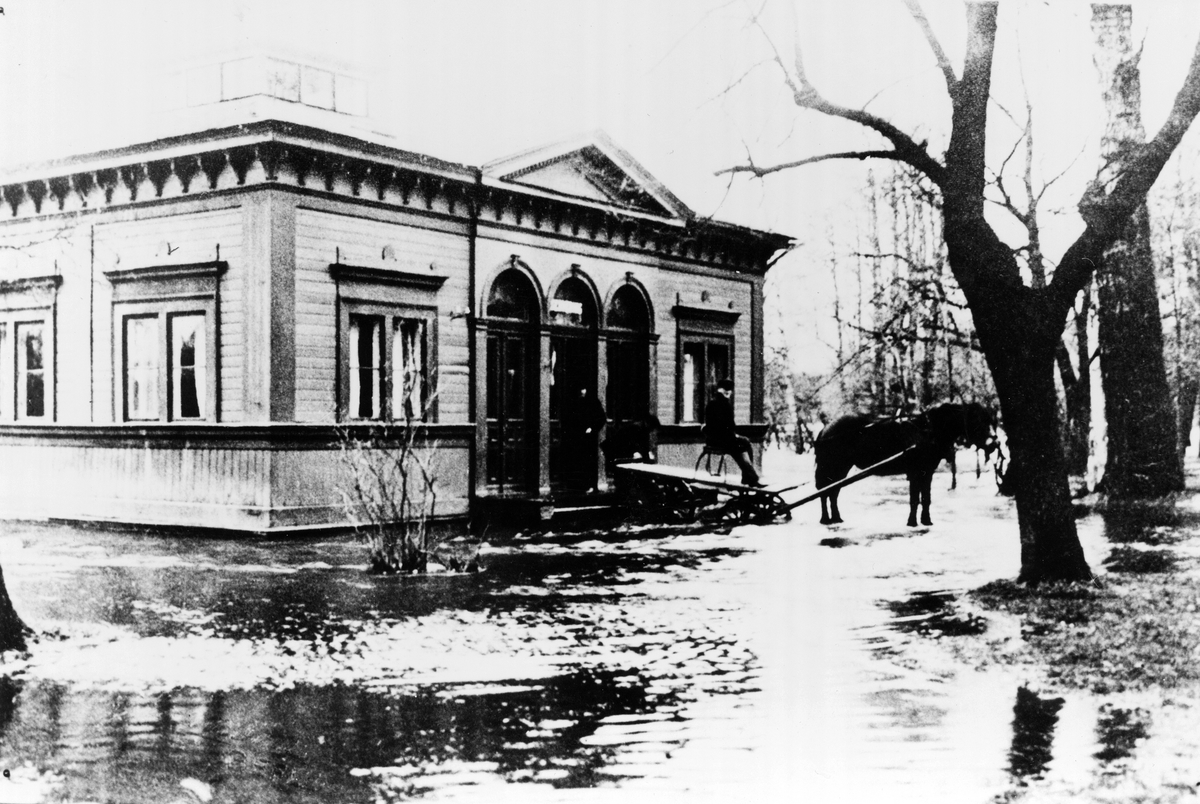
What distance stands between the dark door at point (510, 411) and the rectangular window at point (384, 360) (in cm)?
142

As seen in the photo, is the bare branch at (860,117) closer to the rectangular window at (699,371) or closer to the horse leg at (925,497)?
the horse leg at (925,497)

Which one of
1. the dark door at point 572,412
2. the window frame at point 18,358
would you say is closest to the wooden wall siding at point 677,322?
the dark door at point 572,412

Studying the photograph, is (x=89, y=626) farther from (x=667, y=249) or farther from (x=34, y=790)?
(x=667, y=249)

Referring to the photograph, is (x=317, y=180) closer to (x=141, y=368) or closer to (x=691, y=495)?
(x=141, y=368)

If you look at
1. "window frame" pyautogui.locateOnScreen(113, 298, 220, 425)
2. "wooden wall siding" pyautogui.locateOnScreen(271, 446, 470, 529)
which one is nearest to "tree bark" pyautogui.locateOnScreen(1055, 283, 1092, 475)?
"wooden wall siding" pyautogui.locateOnScreen(271, 446, 470, 529)

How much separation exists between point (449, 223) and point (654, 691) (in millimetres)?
10430

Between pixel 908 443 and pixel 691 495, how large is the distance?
2893mm

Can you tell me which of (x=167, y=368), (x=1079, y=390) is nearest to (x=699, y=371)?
(x=167, y=368)

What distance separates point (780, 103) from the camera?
8844 mm

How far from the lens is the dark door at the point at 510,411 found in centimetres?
1652

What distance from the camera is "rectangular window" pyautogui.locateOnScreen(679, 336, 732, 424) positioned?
65.0ft

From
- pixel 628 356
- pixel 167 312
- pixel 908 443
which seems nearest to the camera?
pixel 167 312

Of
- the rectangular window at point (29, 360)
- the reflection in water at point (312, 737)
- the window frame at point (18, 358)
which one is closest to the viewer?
the reflection in water at point (312, 737)

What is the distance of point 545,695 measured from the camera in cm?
626
